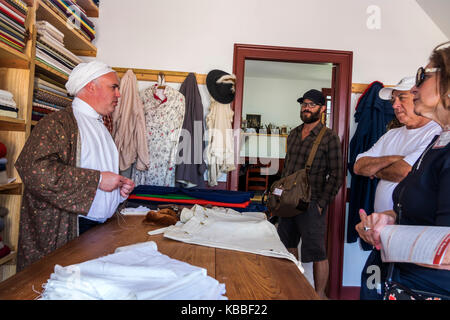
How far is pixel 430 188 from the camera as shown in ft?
3.38

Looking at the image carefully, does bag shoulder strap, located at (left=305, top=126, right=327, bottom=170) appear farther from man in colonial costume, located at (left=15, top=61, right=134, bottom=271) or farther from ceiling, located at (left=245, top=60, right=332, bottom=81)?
ceiling, located at (left=245, top=60, right=332, bottom=81)

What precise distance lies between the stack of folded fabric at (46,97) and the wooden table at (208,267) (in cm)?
133

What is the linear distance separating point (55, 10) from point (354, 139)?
2.73 meters

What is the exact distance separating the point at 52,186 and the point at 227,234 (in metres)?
0.73

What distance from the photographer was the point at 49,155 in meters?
1.41

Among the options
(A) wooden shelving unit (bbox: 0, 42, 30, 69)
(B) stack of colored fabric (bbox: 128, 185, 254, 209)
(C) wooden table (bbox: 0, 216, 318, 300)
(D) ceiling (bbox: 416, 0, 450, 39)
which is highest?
Answer: (D) ceiling (bbox: 416, 0, 450, 39)

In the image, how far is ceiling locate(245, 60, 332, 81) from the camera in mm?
7005

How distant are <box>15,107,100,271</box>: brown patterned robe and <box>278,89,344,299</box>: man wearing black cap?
5.94 feet

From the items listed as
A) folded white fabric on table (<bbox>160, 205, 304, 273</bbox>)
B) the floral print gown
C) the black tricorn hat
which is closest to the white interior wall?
the black tricorn hat

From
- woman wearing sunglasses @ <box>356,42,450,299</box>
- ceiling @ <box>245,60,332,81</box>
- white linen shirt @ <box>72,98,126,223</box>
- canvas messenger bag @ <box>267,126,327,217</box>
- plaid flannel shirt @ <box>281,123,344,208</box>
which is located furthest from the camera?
ceiling @ <box>245,60,332,81</box>

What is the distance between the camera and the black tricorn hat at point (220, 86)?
9.89 feet

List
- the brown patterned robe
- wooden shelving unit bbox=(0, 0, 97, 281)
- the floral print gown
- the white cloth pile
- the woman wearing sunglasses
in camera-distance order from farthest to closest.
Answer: the floral print gown → wooden shelving unit bbox=(0, 0, 97, 281) → the brown patterned robe → the woman wearing sunglasses → the white cloth pile

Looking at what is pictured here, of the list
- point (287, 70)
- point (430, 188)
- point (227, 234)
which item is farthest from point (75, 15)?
point (287, 70)

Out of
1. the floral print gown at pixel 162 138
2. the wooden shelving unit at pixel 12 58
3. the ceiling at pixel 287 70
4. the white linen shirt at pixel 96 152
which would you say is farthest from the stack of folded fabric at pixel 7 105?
the ceiling at pixel 287 70
